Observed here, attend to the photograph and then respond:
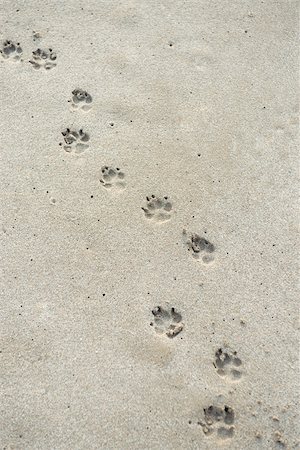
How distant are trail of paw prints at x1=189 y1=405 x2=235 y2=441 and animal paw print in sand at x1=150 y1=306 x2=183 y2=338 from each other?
668mm

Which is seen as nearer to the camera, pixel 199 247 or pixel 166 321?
pixel 166 321

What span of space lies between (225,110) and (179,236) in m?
1.36

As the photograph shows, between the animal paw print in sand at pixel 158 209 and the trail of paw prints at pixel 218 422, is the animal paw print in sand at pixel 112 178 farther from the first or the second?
the trail of paw prints at pixel 218 422

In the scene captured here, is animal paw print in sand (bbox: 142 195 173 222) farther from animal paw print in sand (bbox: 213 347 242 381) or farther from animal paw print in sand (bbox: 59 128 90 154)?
animal paw print in sand (bbox: 213 347 242 381)

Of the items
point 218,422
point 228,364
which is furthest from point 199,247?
point 218,422

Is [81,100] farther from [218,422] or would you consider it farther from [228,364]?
[218,422]

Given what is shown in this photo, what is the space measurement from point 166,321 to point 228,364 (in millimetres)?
614

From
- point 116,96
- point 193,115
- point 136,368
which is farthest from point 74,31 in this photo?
point 136,368

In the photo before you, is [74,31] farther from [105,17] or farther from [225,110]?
[225,110]

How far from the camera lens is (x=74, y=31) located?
16.2 feet

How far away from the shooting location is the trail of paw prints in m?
3.80

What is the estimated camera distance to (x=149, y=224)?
4.32 m

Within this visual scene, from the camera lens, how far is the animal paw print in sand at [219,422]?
3.80m

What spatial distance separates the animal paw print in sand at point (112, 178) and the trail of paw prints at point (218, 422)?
6.73 feet
